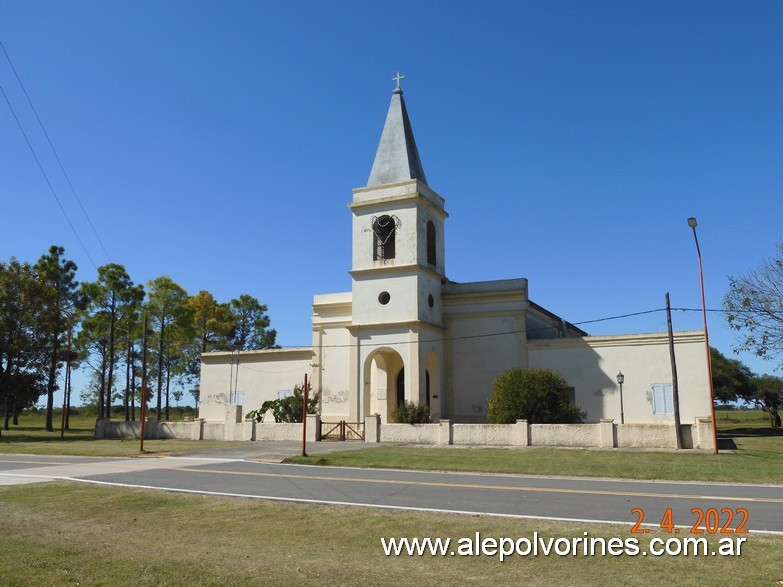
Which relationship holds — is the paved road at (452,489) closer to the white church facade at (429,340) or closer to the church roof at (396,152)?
the white church facade at (429,340)

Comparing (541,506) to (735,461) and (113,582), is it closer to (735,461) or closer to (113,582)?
(113,582)

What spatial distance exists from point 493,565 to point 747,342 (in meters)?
26.5

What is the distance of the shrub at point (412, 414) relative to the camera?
29.6 m

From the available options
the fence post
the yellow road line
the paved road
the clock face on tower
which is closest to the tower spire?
the clock face on tower

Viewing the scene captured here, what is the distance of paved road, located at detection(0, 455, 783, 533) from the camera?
10.8 meters

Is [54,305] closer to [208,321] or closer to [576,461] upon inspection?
[208,321]

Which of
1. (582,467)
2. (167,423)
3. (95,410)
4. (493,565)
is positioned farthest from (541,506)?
(95,410)

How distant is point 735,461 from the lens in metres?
19.6

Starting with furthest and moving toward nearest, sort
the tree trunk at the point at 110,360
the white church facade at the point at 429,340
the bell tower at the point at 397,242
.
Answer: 1. the tree trunk at the point at 110,360
2. the bell tower at the point at 397,242
3. the white church facade at the point at 429,340

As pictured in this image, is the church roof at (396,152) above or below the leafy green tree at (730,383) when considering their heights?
above

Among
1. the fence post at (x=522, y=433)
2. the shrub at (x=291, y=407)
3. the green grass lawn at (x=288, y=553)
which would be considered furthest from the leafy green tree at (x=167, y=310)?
the green grass lawn at (x=288, y=553)

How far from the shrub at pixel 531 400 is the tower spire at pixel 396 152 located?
41.0 feet

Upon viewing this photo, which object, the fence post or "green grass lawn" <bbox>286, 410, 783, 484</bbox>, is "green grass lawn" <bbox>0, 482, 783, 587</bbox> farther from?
the fence post
